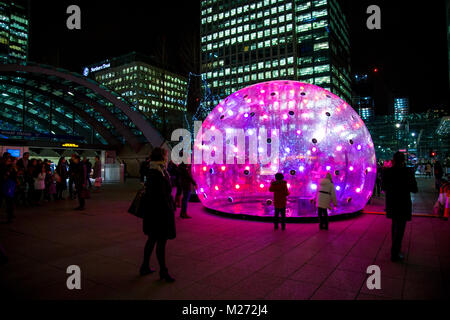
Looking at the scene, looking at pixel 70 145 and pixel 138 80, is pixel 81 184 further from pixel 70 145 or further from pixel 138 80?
pixel 138 80

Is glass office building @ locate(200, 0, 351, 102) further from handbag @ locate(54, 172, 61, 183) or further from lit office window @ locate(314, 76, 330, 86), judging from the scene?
handbag @ locate(54, 172, 61, 183)

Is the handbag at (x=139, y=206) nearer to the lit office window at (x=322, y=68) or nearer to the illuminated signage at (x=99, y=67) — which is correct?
the lit office window at (x=322, y=68)

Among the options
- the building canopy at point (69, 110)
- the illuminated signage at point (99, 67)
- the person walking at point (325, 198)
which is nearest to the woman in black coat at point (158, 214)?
the person walking at point (325, 198)

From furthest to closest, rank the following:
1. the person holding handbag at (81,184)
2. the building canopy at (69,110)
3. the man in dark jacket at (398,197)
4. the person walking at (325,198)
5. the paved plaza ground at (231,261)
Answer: the building canopy at (69,110) → the person holding handbag at (81,184) → the person walking at (325,198) → the man in dark jacket at (398,197) → the paved plaza ground at (231,261)

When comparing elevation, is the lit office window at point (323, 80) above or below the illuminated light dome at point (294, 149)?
above

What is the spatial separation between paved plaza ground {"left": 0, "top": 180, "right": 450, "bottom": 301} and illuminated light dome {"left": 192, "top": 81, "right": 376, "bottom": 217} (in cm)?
123

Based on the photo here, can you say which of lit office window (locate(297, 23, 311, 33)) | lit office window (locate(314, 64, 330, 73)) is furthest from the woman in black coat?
lit office window (locate(297, 23, 311, 33))

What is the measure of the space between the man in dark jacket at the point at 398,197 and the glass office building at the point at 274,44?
9942 cm

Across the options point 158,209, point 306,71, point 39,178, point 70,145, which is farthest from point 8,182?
point 306,71

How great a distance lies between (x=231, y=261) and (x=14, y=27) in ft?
579

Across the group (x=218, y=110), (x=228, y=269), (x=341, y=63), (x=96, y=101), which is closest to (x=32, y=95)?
(x=96, y=101)

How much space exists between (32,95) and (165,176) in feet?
148

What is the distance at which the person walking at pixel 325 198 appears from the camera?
24.1 ft
